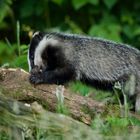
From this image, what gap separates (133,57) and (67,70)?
0.68 metres

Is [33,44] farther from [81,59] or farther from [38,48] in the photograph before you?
[81,59]

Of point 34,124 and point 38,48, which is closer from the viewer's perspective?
point 34,124

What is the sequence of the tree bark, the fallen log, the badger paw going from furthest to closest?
the badger paw → the tree bark → the fallen log


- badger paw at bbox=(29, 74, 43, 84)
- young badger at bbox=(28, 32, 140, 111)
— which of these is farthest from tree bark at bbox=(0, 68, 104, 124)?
young badger at bbox=(28, 32, 140, 111)

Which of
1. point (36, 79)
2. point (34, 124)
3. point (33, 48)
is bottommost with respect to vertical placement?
point (34, 124)

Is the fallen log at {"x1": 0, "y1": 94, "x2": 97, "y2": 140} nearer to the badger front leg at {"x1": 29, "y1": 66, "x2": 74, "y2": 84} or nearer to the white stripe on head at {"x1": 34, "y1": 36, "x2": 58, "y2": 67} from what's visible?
the badger front leg at {"x1": 29, "y1": 66, "x2": 74, "y2": 84}

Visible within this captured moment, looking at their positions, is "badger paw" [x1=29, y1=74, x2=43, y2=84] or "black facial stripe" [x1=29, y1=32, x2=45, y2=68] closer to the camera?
"badger paw" [x1=29, y1=74, x2=43, y2=84]

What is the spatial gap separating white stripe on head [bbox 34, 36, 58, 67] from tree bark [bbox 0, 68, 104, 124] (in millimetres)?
459

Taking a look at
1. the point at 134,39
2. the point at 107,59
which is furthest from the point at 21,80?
the point at 134,39

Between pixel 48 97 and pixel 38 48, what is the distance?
0.87m

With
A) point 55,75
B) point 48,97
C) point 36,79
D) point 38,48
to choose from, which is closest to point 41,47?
point 38,48

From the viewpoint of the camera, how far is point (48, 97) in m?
5.73

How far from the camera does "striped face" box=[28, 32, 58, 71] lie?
254 inches

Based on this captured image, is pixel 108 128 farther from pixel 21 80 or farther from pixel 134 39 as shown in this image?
pixel 134 39
